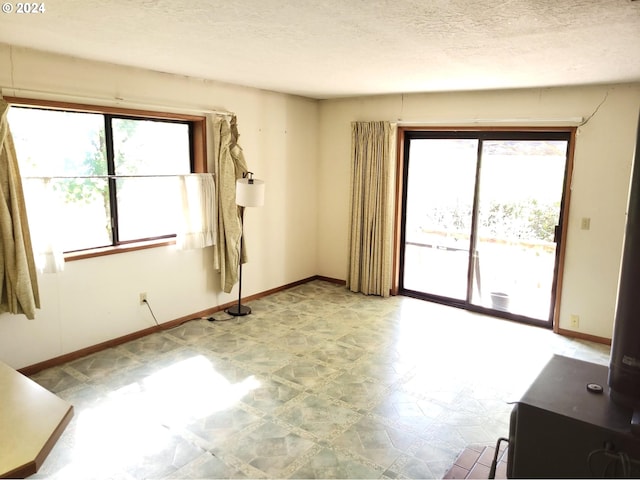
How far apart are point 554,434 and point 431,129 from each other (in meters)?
4.21

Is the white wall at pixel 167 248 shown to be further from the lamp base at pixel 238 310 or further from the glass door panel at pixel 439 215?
the glass door panel at pixel 439 215

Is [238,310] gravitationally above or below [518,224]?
below

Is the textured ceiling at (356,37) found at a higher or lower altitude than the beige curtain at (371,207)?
higher

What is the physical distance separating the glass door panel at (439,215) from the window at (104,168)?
102 inches

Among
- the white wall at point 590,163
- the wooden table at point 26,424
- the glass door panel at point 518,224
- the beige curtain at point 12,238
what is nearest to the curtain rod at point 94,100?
the beige curtain at point 12,238

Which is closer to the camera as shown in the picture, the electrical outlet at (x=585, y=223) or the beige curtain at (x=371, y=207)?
the electrical outlet at (x=585, y=223)

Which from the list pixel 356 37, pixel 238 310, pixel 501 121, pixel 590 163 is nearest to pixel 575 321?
pixel 590 163

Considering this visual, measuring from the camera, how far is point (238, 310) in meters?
4.83

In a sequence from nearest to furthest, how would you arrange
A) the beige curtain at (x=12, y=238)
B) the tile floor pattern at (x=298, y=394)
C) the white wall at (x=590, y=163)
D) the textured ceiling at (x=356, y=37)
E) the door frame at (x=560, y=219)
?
the textured ceiling at (x=356, y=37) < the tile floor pattern at (x=298, y=394) < the beige curtain at (x=12, y=238) < the white wall at (x=590, y=163) < the door frame at (x=560, y=219)

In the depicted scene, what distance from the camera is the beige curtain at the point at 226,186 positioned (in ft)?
15.1

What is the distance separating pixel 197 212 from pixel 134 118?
104 centimetres

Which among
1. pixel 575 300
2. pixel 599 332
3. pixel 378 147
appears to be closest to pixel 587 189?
pixel 575 300

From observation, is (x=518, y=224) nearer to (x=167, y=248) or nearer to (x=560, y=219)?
(x=560, y=219)

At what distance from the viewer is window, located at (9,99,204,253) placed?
3.39 metres
